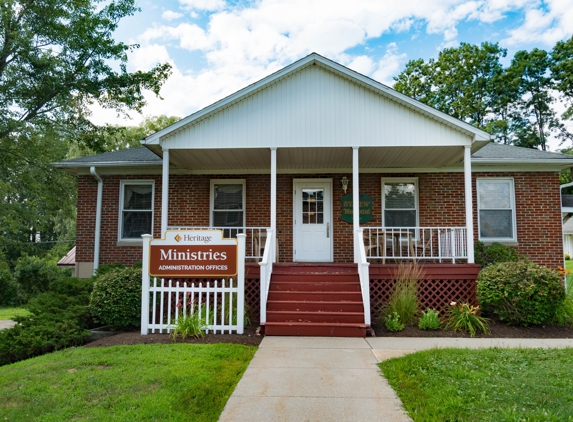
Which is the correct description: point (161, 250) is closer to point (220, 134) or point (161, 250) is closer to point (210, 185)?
point (220, 134)

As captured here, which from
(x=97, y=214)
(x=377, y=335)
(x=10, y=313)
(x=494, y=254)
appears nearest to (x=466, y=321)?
(x=377, y=335)

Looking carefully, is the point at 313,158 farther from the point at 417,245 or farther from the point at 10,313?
the point at 10,313

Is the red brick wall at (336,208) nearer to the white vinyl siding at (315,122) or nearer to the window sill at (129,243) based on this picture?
the window sill at (129,243)

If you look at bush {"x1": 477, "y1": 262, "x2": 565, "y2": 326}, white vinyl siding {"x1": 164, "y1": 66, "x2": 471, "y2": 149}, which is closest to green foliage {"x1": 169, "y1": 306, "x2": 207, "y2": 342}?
white vinyl siding {"x1": 164, "y1": 66, "x2": 471, "y2": 149}

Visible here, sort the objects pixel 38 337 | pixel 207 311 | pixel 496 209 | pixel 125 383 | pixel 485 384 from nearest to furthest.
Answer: pixel 485 384 → pixel 125 383 → pixel 38 337 → pixel 207 311 → pixel 496 209

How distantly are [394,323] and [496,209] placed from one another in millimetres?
5714

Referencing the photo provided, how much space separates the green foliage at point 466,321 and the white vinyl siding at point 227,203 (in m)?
5.86

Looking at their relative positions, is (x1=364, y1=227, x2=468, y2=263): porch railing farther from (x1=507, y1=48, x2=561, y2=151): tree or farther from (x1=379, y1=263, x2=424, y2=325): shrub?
(x1=507, y1=48, x2=561, y2=151): tree

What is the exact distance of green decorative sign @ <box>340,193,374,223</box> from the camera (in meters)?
10.6

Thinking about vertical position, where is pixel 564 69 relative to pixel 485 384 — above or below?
above

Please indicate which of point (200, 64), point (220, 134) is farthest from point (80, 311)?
point (200, 64)

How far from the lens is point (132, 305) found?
7.19 meters

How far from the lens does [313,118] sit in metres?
8.59

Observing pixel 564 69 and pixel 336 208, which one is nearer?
pixel 336 208
